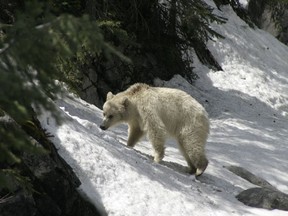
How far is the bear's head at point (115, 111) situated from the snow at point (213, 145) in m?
0.21

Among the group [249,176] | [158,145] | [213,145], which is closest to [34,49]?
[158,145]

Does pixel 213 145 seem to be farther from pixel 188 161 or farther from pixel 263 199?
pixel 263 199

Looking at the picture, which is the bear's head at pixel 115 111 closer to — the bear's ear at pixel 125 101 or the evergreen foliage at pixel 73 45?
the bear's ear at pixel 125 101

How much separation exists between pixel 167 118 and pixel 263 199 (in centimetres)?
208

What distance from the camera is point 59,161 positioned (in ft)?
22.3

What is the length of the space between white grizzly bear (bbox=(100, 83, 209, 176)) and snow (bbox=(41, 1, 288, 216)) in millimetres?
368

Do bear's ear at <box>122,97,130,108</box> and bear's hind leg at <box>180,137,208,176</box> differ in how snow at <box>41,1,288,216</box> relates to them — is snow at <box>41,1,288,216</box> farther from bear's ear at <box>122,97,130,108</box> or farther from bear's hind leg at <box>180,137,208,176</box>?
bear's ear at <box>122,97,130,108</box>

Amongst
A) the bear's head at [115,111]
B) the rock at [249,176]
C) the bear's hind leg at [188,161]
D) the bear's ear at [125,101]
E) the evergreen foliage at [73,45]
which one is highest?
the evergreen foliage at [73,45]

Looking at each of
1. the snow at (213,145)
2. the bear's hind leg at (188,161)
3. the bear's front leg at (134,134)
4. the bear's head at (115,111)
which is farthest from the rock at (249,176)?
the bear's head at (115,111)

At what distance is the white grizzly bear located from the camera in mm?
9680

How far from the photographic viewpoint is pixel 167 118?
982 centimetres

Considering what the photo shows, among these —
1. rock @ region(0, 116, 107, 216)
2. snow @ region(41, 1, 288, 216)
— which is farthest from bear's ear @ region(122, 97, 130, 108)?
rock @ region(0, 116, 107, 216)

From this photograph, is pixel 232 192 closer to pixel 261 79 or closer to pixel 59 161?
pixel 59 161

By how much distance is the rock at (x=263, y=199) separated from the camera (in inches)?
353
